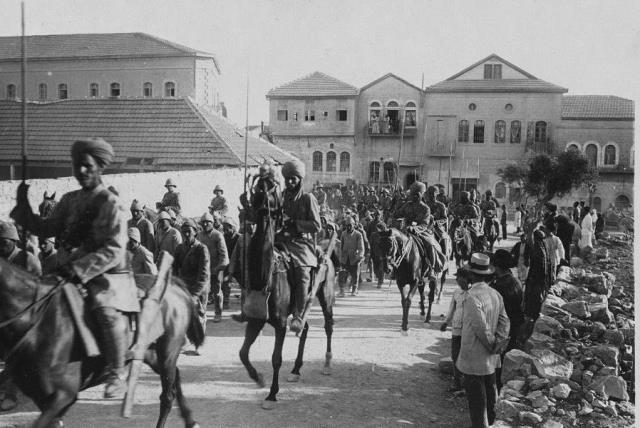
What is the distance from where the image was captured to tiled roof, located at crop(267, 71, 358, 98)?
32.0 metres

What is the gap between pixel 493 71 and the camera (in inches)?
1377

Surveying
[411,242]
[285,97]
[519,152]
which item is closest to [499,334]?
[411,242]

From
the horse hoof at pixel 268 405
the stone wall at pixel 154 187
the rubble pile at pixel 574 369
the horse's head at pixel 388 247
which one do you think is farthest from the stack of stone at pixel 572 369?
the stone wall at pixel 154 187

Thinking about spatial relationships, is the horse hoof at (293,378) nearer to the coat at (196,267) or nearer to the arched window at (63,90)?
the coat at (196,267)

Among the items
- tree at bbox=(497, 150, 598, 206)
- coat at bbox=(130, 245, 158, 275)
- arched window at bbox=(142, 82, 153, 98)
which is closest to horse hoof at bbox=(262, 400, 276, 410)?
coat at bbox=(130, 245, 158, 275)

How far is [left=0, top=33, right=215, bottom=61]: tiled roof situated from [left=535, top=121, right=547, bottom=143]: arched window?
20.0 metres

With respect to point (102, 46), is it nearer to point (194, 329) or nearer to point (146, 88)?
A: point (146, 88)

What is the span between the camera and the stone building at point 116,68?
31.5 m

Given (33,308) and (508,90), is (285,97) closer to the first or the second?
(508,90)

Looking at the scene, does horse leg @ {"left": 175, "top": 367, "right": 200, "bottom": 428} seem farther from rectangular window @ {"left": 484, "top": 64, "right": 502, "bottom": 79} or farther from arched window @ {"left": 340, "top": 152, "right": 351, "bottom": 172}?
rectangular window @ {"left": 484, "top": 64, "right": 502, "bottom": 79}

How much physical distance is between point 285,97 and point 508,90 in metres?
13.7

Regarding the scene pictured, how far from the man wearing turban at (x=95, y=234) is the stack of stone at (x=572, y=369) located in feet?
11.8

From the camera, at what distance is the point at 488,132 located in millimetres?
36031

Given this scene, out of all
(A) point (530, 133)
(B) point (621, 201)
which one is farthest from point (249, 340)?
(A) point (530, 133)
